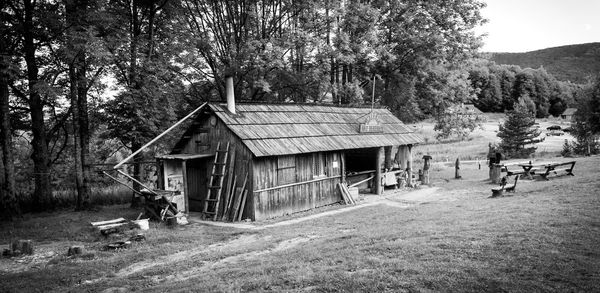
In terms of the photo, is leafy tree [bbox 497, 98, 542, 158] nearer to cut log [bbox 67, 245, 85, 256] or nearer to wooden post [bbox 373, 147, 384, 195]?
wooden post [bbox 373, 147, 384, 195]

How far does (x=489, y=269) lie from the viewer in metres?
6.96

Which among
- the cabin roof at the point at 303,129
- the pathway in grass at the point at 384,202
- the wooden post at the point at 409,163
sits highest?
the cabin roof at the point at 303,129

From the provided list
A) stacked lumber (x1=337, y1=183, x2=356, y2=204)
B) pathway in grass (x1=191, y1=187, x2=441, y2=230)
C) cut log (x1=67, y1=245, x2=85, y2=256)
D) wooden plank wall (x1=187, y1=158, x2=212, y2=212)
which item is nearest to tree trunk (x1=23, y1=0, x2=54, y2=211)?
wooden plank wall (x1=187, y1=158, x2=212, y2=212)

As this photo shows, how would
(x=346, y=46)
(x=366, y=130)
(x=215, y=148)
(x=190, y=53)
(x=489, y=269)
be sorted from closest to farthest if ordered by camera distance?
(x=489, y=269)
(x=215, y=148)
(x=366, y=130)
(x=190, y=53)
(x=346, y=46)

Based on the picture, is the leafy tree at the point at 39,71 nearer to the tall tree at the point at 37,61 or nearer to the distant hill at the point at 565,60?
the tall tree at the point at 37,61

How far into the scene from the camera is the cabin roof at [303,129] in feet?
53.1

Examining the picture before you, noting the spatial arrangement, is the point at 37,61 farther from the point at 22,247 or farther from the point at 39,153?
the point at 22,247

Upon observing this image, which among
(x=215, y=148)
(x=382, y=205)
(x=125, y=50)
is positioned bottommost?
(x=382, y=205)

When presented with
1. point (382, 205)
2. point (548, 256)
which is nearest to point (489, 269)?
point (548, 256)

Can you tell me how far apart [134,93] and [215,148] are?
5687 mm

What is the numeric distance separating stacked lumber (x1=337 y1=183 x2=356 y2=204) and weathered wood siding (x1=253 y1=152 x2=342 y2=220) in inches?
11.2

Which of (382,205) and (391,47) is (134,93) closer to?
(382,205)

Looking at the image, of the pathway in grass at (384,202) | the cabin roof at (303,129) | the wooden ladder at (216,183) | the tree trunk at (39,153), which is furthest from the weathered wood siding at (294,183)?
the tree trunk at (39,153)

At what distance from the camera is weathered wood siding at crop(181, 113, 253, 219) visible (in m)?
15.7
